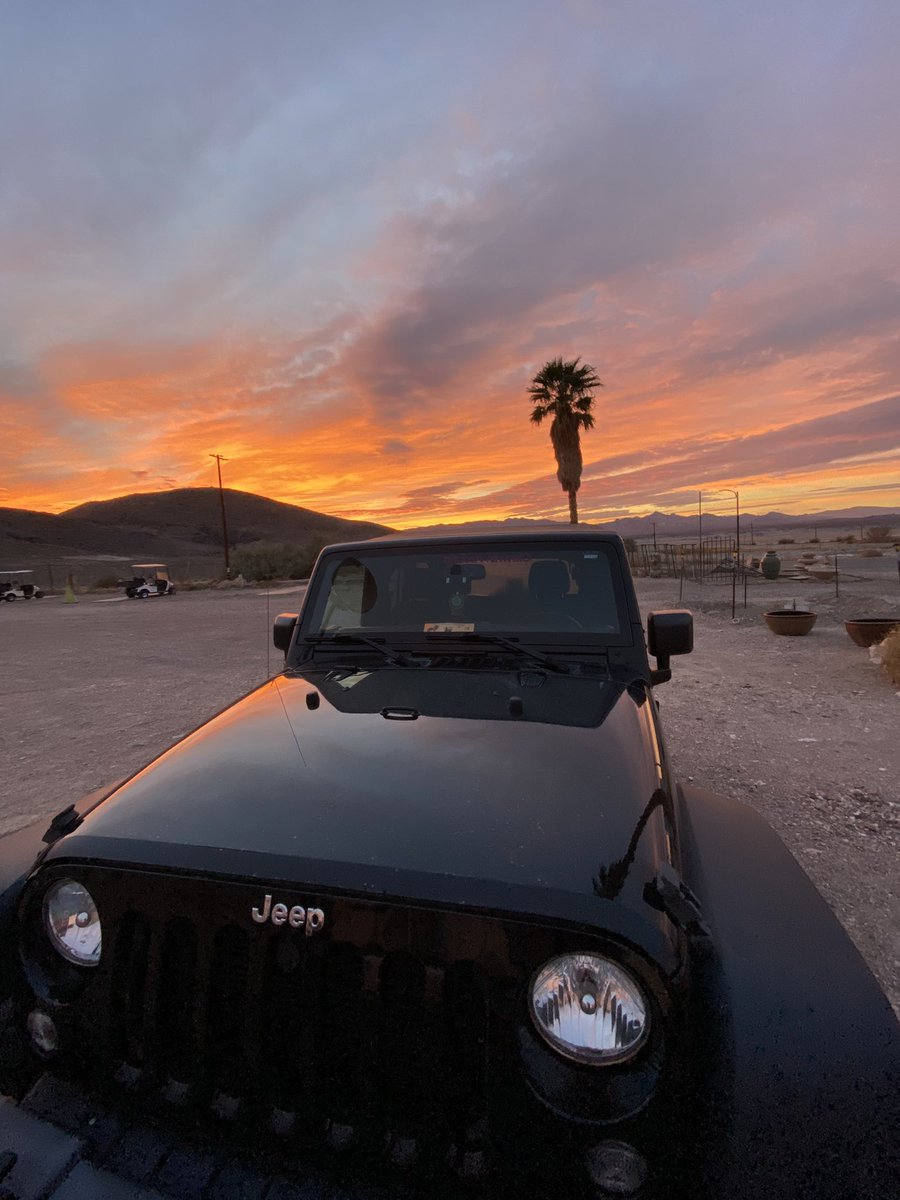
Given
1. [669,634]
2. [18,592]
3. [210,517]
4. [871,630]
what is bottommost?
[871,630]

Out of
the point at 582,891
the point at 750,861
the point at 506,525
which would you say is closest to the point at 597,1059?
the point at 582,891

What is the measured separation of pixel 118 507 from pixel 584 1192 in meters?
167

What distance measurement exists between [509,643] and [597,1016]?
153cm

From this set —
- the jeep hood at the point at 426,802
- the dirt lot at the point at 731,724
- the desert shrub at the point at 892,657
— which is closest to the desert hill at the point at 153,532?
the dirt lot at the point at 731,724

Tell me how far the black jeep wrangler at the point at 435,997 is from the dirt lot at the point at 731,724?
69.0 inches

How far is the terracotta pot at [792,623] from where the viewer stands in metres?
10.8

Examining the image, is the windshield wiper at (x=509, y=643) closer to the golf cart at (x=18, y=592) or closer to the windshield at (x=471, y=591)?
the windshield at (x=471, y=591)

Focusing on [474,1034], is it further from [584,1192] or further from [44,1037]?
[44,1037]

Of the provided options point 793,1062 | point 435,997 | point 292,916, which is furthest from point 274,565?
point 793,1062

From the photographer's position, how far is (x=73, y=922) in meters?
1.40

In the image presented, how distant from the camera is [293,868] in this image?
123 centimetres

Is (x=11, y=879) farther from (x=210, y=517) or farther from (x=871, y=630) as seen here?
(x=210, y=517)

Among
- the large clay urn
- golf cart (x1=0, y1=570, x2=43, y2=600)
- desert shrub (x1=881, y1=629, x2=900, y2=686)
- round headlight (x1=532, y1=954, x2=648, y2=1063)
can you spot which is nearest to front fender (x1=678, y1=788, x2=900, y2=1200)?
round headlight (x1=532, y1=954, x2=648, y2=1063)

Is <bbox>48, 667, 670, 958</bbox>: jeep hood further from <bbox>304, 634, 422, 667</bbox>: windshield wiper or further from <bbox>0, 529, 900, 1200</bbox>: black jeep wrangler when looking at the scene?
<bbox>304, 634, 422, 667</bbox>: windshield wiper
